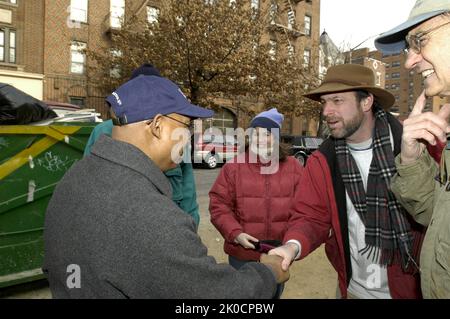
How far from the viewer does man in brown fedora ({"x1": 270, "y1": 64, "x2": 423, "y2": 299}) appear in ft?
7.48

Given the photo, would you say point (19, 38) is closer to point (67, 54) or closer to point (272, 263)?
point (67, 54)

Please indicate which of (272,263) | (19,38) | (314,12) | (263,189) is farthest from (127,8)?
(272,263)

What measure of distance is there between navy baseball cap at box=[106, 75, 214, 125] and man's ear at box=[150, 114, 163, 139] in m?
0.02

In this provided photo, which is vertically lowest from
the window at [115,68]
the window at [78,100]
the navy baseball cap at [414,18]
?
the navy baseball cap at [414,18]

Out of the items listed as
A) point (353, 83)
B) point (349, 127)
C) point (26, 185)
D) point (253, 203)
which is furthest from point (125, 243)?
point (26, 185)

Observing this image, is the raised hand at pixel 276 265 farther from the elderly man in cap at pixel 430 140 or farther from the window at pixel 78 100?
the window at pixel 78 100

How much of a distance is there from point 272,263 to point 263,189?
1442 mm

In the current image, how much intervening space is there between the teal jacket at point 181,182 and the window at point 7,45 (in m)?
19.3

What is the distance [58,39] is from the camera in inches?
802

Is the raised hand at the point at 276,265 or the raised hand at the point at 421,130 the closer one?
the raised hand at the point at 421,130

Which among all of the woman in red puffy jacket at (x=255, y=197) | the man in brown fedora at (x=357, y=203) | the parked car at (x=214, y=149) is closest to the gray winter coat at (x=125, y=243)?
the man in brown fedora at (x=357, y=203)

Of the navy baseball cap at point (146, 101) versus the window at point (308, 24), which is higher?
the window at point (308, 24)

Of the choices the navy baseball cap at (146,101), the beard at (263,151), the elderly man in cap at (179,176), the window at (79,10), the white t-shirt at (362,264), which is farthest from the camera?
the window at (79,10)

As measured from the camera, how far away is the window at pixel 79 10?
67.8 ft
